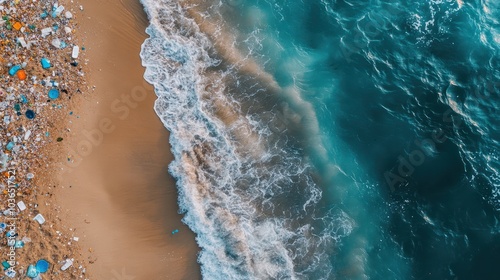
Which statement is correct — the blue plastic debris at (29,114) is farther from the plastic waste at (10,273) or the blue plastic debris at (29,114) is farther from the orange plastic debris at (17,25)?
the plastic waste at (10,273)

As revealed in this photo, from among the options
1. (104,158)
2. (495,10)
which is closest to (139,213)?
(104,158)

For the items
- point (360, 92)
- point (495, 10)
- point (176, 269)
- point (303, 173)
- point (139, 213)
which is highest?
point (495, 10)

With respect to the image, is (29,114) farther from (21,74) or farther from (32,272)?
(32,272)

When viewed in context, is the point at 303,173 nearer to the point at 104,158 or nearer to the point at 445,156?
the point at 445,156

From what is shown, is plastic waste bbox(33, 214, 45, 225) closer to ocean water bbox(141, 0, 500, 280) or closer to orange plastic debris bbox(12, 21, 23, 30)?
ocean water bbox(141, 0, 500, 280)

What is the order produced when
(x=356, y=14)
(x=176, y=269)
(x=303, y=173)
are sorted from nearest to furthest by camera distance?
(x=176, y=269)
(x=303, y=173)
(x=356, y=14)

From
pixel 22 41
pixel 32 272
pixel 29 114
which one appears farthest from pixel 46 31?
pixel 32 272

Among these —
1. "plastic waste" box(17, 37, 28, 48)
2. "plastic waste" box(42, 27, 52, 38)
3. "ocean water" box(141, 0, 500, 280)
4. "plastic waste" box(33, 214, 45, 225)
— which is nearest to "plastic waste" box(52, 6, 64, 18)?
"plastic waste" box(42, 27, 52, 38)
